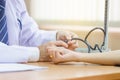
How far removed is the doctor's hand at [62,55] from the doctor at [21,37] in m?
0.09

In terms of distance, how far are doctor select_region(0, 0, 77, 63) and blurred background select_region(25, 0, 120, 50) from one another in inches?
26.3

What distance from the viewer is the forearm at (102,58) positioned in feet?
4.19

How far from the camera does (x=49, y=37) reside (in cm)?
180

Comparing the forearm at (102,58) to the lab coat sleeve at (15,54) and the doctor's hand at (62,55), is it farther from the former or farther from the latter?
the lab coat sleeve at (15,54)

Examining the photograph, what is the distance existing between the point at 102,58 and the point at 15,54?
0.37 meters

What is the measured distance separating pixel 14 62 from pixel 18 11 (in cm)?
64

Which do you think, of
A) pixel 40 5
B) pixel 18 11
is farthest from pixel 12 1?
pixel 40 5

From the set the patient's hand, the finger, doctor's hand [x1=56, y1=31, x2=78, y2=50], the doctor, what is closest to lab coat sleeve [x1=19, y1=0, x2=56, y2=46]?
the doctor

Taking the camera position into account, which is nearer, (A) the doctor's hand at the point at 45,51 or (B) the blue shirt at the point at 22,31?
(A) the doctor's hand at the point at 45,51

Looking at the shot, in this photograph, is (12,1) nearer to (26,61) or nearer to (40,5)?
(26,61)

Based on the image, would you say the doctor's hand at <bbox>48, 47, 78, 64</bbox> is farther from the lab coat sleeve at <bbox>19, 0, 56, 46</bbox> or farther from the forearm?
the lab coat sleeve at <bbox>19, 0, 56, 46</bbox>

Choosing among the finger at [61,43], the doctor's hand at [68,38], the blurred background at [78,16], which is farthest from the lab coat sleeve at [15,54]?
the blurred background at [78,16]

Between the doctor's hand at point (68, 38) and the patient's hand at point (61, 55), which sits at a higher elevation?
the doctor's hand at point (68, 38)

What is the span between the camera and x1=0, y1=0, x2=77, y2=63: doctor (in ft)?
4.13
